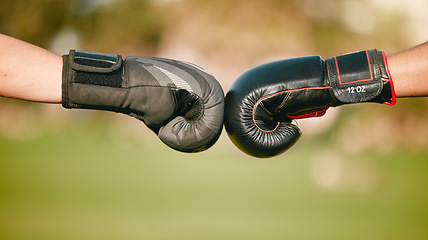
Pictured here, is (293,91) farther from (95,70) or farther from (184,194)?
(184,194)

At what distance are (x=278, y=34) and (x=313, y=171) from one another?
1.69 meters

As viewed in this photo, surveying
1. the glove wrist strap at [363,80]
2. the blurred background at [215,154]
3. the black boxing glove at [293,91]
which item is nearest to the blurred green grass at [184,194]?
the blurred background at [215,154]

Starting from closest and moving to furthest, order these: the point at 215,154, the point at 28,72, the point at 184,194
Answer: the point at 28,72 < the point at 184,194 < the point at 215,154

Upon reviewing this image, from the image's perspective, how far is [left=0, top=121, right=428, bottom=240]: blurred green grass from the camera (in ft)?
7.65

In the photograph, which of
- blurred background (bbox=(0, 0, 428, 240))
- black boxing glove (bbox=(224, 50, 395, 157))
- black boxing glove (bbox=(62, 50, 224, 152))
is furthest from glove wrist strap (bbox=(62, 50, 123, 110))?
blurred background (bbox=(0, 0, 428, 240))

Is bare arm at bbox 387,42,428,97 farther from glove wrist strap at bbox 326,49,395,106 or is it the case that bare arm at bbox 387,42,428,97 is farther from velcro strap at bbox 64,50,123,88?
velcro strap at bbox 64,50,123,88

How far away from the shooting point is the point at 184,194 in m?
3.07

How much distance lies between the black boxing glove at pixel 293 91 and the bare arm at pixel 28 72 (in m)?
0.41

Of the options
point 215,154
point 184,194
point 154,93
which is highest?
point 215,154

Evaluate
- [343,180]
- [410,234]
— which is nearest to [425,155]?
[343,180]

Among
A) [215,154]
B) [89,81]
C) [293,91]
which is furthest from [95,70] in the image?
[215,154]

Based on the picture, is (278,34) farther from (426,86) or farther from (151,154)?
(426,86)

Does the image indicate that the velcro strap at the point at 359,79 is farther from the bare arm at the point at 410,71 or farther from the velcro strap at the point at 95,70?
the velcro strap at the point at 95,70

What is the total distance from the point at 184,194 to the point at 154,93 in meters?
2.34
